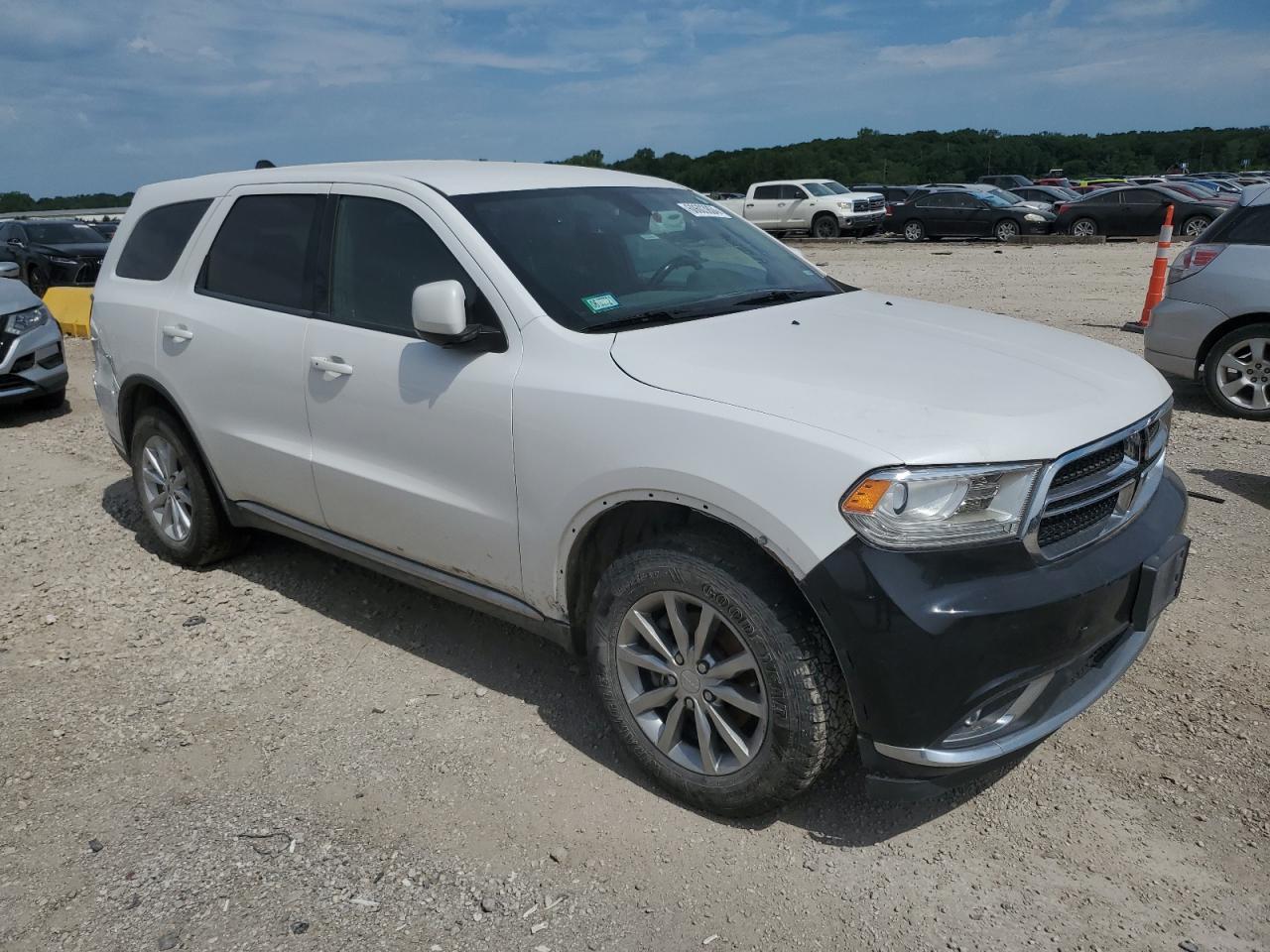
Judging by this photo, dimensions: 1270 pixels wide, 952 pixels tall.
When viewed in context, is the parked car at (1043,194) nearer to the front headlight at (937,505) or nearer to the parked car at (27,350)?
the parked car at (27,350)

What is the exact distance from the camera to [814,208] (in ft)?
95.1

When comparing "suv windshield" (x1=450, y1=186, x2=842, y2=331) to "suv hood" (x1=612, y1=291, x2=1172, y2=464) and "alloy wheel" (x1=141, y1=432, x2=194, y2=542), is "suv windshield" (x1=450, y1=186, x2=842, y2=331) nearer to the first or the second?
"suv hood" (x1=612, y1=291, x2=1172, y2=464)

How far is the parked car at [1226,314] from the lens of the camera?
7047 mm

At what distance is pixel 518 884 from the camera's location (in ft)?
9.30

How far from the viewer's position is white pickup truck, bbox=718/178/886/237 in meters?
28.7

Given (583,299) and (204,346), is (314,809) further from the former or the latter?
(204,346)

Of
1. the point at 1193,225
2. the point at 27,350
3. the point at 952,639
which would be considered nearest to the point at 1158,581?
the point at 952,639

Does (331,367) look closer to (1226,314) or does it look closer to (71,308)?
(1226,314)

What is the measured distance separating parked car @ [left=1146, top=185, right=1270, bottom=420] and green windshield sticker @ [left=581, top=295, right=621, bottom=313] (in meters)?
5.62

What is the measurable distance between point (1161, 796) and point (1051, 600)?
1000 mm

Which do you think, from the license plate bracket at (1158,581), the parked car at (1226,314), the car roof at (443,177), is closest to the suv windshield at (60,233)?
the car roof at (443,177)

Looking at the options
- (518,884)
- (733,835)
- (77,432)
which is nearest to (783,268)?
(733,835)

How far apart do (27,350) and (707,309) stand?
7158 mm

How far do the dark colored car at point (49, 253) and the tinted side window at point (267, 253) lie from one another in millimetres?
15791
